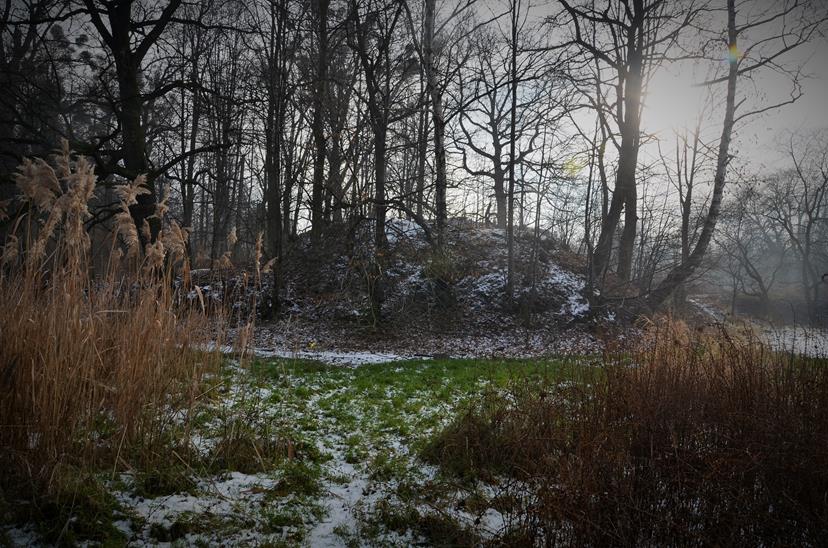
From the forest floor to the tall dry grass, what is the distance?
0.80ft

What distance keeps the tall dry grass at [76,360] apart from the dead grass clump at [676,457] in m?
2.18

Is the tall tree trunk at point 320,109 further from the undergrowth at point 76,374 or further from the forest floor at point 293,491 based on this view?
the undergrowth at point 76,374

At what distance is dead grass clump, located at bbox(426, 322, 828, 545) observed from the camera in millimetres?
2309

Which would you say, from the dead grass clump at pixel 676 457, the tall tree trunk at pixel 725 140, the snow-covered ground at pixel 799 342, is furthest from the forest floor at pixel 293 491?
the tall tree trunk at pixel 725 140

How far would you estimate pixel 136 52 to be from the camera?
1048 centimetres

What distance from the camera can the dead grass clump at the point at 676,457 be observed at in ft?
7.57

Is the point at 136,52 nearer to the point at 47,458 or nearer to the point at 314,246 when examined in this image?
the point at 314,246

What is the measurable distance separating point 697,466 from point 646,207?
598 inches

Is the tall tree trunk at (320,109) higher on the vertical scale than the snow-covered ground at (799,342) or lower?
higher

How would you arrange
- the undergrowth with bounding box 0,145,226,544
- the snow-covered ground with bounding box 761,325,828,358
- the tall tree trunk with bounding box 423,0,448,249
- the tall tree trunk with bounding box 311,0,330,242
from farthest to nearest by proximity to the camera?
the tall tree trunk with bounding box 423,0,448,249
the tall tree trunk with bounding box 311,0,330,242
the snow-covered ground with bounding box 761,325,828,358
the undergrowth with bounding box 0,145,226,544

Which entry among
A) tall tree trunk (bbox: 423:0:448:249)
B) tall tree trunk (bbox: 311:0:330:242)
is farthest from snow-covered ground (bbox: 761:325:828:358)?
tall tree trunk (bbox: 311:0:330:242)

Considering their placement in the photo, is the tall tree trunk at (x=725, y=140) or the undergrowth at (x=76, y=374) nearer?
the undergrowth at (x=76, y=374)

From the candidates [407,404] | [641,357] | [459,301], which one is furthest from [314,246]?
[641,357]

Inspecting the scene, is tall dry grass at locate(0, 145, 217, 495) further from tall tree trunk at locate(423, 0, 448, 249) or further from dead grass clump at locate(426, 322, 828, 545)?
tall tree trunk at locate(423, 0, 448, 249)
